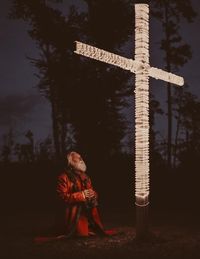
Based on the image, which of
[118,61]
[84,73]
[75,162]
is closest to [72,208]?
[75,162]

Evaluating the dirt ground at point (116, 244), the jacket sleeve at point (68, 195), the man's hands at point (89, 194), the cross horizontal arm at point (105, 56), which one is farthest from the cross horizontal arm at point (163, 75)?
the dirt ground at point (116, 244)

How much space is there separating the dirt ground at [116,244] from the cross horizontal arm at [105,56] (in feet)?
10.9

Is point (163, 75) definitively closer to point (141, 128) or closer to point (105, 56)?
point (141, 128)

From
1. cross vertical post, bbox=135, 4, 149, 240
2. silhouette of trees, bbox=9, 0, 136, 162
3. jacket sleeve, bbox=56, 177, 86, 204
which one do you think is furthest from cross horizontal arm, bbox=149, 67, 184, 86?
silhouette of trees, bbox=9, 0, 136, 162

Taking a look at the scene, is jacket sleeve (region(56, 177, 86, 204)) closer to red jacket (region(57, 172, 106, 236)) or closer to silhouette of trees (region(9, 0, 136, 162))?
red jacket (region(57, 172, 106, 236))

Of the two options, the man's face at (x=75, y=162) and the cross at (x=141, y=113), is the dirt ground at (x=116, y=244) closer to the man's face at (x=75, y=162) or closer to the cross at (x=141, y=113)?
the cross at (x=141, y=113)

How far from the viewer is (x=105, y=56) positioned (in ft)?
37.2

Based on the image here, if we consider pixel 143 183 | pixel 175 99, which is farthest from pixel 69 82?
pixel 143 183

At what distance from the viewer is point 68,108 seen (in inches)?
1323

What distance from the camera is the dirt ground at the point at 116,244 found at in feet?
35.4

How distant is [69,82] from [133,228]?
20.1 metres

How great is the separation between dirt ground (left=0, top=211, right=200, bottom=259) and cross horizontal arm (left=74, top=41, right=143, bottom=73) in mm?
3328

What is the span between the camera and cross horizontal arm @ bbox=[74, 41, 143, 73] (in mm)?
10777

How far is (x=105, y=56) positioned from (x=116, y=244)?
3.56 m
